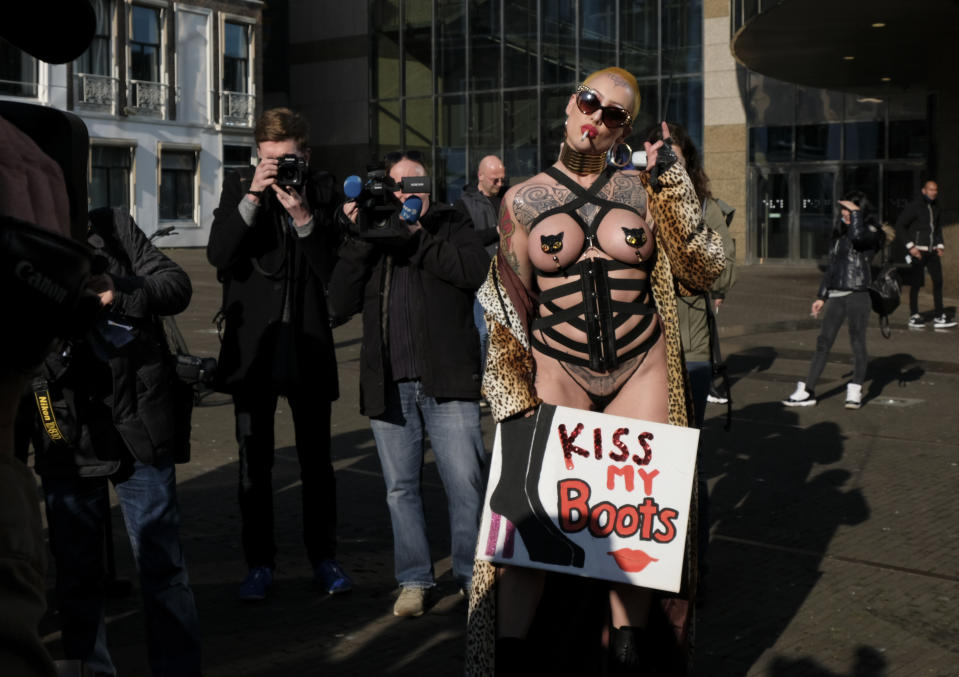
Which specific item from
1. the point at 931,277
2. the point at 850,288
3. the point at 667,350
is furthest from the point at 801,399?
the point at 931,277

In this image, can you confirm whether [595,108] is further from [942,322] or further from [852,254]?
[942,322]

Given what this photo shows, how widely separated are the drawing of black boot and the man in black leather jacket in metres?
7.04

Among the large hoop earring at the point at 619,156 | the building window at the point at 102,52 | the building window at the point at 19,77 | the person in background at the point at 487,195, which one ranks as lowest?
the large hoop earring at the point at 619,156

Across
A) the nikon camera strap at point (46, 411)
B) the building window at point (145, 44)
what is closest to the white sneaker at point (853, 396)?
the nikon camera strap at point (46, 411)

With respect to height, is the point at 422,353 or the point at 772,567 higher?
the point at 422,353

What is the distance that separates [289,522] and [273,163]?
233 centimetres

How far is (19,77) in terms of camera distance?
1519 inches

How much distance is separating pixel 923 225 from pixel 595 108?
1499 centimetres

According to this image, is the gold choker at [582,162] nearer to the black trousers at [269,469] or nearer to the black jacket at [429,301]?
the black jacket at [429,301]

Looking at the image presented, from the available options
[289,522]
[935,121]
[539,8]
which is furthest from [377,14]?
[289,522]

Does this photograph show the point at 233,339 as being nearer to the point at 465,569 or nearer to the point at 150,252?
the point at 150,252

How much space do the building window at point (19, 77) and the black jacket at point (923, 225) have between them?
29018 mm

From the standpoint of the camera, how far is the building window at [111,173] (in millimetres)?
39188

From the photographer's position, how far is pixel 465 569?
17.4 feet
